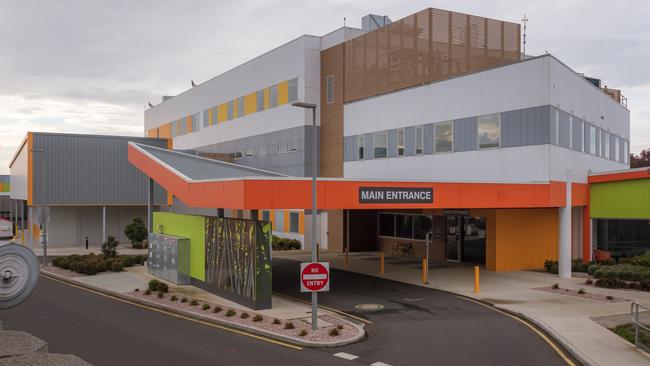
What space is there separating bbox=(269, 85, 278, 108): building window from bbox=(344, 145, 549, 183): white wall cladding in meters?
11.2

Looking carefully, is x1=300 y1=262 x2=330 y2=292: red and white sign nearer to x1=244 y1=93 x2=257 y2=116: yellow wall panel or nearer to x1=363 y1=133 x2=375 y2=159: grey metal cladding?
x1=363 y1=133 x2=375 y2=159: grey metal cladding

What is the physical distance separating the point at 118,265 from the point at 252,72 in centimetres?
2450

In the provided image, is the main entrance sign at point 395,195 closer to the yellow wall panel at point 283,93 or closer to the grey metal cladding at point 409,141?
the grey metal cladding at point 409,141

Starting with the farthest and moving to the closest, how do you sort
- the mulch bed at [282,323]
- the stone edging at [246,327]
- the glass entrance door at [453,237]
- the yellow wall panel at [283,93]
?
1. the yellow wall panel at [283,93]
2. the glass entrance door at [453,237]
3. the mulch bed at [282,323]
4. the stone edging at [246,327]

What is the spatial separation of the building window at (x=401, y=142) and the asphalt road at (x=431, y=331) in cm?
1254

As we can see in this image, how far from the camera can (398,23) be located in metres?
36.3

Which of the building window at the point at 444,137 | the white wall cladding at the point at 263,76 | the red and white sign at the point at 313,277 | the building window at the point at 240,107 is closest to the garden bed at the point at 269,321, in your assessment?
the red and white sign at the point at 313,277

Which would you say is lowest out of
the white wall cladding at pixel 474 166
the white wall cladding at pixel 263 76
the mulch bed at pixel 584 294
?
the mulch bed at pixel 584 294

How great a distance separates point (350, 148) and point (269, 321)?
944 inches

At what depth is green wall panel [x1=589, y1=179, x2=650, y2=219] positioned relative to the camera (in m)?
28.6

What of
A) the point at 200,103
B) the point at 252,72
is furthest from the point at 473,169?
the point at 200,103

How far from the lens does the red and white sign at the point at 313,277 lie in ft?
54.4

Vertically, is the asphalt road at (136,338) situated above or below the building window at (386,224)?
below

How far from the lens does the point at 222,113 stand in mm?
54938
